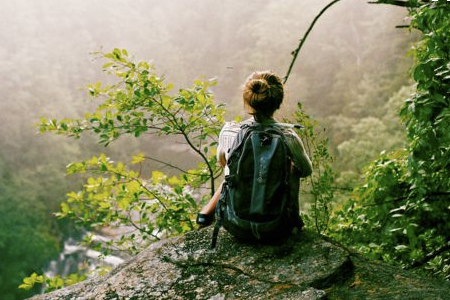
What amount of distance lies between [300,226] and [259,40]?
46486 millimetres

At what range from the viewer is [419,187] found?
2.55 meters

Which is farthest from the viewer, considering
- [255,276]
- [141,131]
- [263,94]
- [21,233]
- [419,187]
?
[21,233]

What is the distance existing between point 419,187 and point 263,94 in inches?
40.4

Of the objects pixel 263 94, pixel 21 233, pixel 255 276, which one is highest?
pixel 263 94

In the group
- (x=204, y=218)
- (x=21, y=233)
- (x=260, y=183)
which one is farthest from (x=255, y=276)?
(x=21, y=233)

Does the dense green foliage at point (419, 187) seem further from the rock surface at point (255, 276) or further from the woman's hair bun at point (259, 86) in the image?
the woman's hair bun at point (259, 86)

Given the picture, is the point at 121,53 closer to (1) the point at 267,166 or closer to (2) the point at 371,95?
(1) the point at 267,166

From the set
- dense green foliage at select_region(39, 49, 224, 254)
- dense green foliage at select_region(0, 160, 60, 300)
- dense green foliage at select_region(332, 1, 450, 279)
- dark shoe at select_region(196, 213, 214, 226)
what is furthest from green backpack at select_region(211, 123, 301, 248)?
dense green foliage at select_region(0, 160, 60, 300)

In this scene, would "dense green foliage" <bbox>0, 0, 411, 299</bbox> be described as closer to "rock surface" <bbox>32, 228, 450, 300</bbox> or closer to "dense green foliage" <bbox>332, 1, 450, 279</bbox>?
"dense green foliage" <bbox>332, 1, 450, 279</bbox>

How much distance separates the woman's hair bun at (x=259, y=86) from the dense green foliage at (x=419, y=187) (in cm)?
71

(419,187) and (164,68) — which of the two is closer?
(419,187)

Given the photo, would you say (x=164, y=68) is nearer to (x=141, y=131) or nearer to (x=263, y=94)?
(x=141, y=131)

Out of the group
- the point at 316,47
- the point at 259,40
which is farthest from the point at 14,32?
the point at 316,47

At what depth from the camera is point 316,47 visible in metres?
44.6
